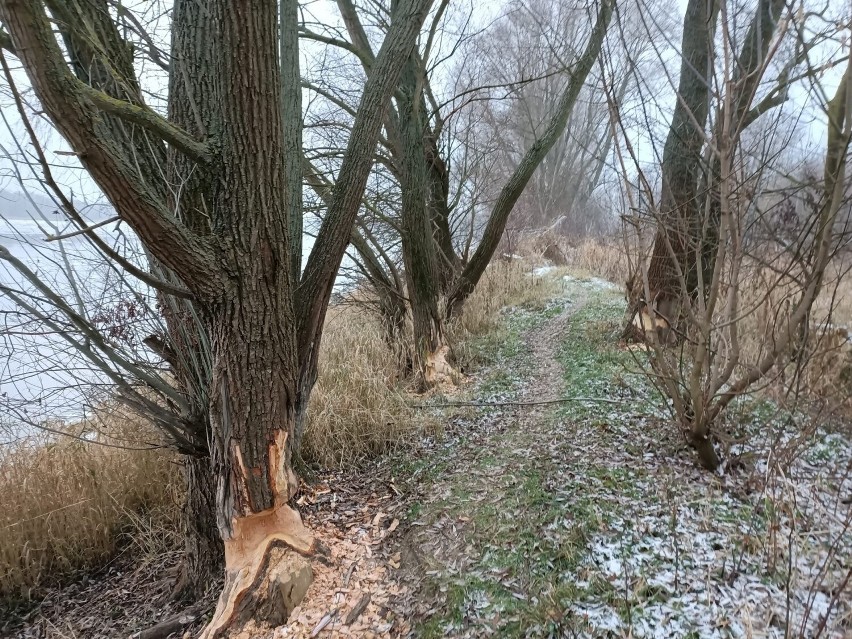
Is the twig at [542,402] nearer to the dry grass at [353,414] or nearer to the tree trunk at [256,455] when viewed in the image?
the dry grass at [353,414]

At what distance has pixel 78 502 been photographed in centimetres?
336

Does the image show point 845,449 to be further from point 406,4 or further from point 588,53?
point 588,53

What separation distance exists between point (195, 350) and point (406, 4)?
2.50 metres

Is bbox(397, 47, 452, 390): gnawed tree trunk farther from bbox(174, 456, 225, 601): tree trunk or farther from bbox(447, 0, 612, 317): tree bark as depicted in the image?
bbox(174, 456, 225, 601): tree trunk

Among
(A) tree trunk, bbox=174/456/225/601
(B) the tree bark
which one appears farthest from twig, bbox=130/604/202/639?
(B) the tree bark

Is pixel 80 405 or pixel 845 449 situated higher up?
pixel 80 405

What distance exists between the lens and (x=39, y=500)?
3.38m

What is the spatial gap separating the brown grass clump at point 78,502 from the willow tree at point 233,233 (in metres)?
1.38

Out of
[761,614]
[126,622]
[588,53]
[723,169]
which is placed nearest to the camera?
[761,614]

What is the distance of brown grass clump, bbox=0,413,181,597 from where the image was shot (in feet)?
10.6

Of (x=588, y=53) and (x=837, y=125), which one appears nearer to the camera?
(x=837, y=125)

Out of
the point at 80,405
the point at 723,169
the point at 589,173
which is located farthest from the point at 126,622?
Result: the point at 589,173

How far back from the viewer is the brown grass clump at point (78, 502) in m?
3.23

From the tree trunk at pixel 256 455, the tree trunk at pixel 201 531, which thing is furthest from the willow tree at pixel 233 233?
the tree trunk at pixel 201 531
